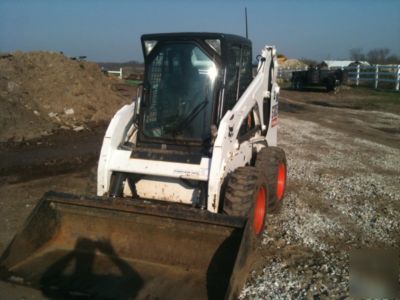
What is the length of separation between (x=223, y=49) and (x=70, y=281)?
9.71 feet

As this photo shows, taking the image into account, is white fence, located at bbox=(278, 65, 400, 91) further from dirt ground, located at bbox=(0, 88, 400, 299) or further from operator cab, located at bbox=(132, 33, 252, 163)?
operator cab, located at bbox=(132, 33, 252, 163)

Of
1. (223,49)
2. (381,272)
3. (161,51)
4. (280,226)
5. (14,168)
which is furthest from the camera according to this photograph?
(14,168)

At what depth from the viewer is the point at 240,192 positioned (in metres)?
4.31

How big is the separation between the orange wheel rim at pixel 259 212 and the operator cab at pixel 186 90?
78 centimetres

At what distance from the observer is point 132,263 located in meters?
4.24

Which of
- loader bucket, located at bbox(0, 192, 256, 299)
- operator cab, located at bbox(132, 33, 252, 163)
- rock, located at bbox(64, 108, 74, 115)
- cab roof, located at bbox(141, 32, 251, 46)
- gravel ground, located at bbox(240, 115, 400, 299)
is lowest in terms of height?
gravel ground, located at bbox(240, 115, 400, 299)

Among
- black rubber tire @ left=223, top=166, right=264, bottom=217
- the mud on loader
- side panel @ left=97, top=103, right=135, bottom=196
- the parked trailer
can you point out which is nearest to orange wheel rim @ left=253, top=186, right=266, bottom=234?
the mud on loader

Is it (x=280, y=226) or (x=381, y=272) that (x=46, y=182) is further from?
(x=381, y=272)

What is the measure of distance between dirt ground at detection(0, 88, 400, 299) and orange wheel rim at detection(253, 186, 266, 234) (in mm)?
309

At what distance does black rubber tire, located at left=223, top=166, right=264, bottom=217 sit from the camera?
13.9 ft

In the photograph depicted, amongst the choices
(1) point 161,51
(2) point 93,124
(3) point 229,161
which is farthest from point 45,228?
(2) point 93,124

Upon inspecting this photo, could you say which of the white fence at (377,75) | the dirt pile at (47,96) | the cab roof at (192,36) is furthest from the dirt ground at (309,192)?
the white fence at (377,75)

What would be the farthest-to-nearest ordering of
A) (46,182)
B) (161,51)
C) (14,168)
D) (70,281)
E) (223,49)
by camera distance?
(14,168) → (46,182) → (161,51) → (223,49) → (70,281)

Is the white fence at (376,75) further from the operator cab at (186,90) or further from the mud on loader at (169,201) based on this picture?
the operator cab at (186,90)
